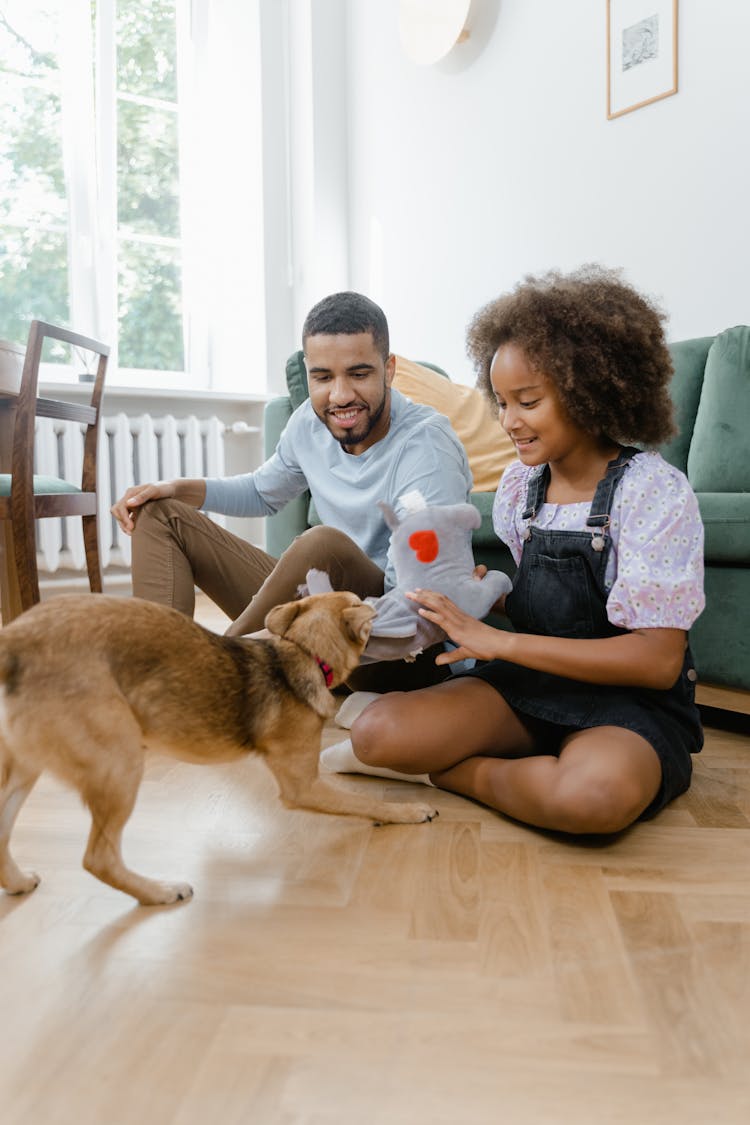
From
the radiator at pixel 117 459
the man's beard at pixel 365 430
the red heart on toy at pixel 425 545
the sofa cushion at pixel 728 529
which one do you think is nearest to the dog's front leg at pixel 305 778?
the red heart on toy at pixel 425 545

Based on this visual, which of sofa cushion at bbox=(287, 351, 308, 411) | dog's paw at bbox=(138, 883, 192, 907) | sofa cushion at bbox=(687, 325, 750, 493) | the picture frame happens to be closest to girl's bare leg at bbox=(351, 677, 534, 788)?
dog's paw at bbox=(138, 883, 192, 907)

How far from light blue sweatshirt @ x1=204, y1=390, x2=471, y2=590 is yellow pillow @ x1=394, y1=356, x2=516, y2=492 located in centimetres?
67

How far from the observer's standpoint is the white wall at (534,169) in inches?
108

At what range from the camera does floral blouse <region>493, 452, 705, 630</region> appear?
51.7 inches

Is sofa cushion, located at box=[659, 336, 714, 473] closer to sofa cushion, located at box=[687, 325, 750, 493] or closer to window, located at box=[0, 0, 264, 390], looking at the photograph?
sofa cushion, located at box=[687, 325, 750, 493]

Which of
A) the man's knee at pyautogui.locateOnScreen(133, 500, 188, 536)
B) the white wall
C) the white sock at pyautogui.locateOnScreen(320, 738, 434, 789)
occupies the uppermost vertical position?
the white wall

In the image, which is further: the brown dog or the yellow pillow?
the yellow pillow

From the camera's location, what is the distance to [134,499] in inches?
77.1

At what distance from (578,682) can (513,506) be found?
1.15 feet

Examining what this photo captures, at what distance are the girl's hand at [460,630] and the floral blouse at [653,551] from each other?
0.62 ft

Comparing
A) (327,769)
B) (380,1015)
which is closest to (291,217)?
(327,769)

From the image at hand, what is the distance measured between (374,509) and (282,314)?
277cm

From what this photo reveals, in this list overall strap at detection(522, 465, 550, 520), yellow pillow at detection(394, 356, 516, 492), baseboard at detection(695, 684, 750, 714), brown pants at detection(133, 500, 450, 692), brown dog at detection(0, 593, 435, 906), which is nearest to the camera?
brown dog at detection(0, 593, 435, 906)

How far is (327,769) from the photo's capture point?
1.72m
